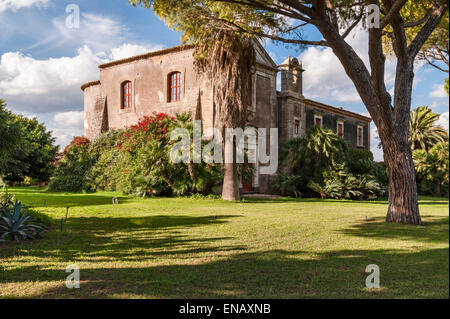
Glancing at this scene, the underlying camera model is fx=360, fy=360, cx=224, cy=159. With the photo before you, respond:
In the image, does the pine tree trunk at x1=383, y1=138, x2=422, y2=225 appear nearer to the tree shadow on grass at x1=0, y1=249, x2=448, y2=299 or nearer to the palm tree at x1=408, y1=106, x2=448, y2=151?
the tree shadow on grass at x1=0, y1=249, x2=448, y2=299

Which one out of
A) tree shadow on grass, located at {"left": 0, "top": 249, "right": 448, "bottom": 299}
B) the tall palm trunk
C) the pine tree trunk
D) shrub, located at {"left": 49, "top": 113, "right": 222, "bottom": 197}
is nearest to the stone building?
shrub, located at {"left": 49, "top": 113, "right": 222, "bottom": 197}

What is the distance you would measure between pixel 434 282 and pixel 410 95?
19.4 feet

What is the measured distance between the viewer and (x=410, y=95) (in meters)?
8.44

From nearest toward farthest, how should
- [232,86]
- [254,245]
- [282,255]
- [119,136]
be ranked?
[282,255] < [254,245] < [232,86] < [119,136]

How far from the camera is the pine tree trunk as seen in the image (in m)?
8.31

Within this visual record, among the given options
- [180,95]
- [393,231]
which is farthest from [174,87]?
[393,231]

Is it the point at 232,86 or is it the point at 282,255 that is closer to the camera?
the point at 282,255

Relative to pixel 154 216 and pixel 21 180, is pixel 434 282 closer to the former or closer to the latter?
pixel 154 216

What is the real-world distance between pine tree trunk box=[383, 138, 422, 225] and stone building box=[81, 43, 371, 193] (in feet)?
32.1

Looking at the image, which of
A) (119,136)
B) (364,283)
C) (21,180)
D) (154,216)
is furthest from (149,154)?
(21,180)

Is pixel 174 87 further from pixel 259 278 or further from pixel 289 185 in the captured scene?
pixel 259 278

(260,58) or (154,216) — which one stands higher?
(260,58)

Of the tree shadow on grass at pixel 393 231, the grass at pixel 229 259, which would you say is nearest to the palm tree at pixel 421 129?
the tree shadow on grass at pixel 393 231

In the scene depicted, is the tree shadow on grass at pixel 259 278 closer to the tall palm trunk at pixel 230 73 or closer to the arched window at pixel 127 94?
the tall palm trunk at pixel 230 73
